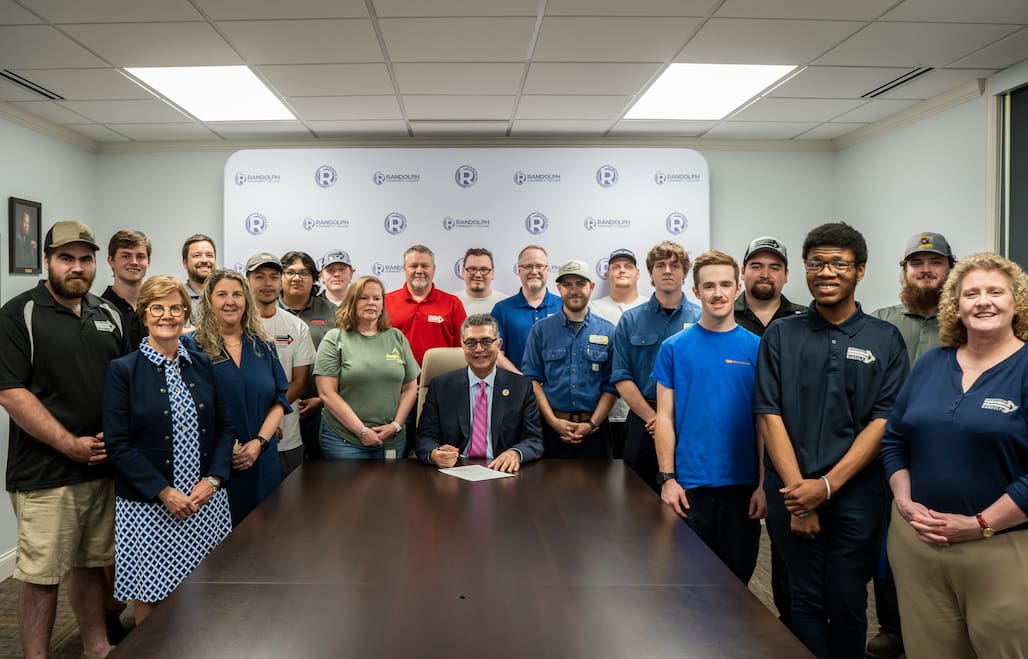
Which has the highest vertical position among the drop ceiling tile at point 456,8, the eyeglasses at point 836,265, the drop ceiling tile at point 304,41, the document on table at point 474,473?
the drop ceiling tile at point 304,41

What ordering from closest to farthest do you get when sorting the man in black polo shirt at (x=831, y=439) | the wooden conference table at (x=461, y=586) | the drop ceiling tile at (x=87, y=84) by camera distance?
the wooden conference table at (x=461, y=586)
the man in black polo shirt at (x=831, y=439)
the drop ceiling tile at (x=87, y=84)

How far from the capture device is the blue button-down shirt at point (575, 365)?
3375mm

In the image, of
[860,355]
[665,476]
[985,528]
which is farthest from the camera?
[665,476]

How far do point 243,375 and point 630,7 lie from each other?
2418 mm

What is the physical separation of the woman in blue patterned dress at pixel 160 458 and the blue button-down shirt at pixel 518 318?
197 centimetres

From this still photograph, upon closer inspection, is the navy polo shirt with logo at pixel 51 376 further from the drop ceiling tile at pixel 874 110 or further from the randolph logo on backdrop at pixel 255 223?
the drop ceiling tile at pixel 874 110

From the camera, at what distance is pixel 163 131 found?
536cm

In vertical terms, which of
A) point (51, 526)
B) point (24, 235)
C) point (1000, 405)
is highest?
point (24, 235)

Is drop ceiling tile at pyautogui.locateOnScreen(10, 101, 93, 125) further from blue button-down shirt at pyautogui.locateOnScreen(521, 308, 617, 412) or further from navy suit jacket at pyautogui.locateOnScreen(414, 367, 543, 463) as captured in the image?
blue button-down shirt at pyautogui.locateOnScreen(521, 308, 617, 412)

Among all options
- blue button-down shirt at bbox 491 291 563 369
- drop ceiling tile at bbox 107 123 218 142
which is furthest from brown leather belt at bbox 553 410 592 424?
drop ceiling tile at bbox 107 123 218 142

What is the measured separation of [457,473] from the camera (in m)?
2.71

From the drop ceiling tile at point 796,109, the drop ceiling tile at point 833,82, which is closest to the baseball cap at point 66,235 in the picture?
the drop ceiling tile at point 833,82

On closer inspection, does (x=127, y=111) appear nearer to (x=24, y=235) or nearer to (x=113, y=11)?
(x=24, y=235)

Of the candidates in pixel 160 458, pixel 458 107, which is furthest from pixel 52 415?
pixel 458 107
